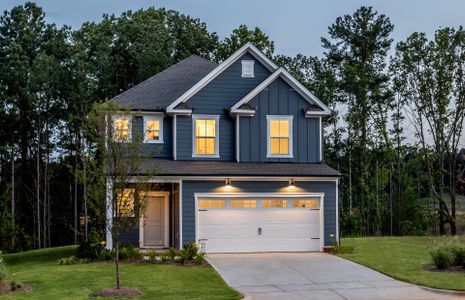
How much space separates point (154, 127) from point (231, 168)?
3.82 metres

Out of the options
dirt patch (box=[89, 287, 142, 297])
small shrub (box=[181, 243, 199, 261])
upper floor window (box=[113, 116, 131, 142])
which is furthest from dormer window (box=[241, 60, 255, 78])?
dirt patch (box=[89, 287, 142, 297])

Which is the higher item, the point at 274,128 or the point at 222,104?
the point at 222,104

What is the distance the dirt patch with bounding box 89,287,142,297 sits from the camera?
13688 millimetres

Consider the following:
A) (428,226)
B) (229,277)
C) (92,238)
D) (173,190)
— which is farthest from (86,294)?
(428,226)

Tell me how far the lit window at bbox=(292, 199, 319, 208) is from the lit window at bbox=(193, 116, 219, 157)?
3718 millimetres

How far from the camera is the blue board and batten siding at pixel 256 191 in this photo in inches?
862

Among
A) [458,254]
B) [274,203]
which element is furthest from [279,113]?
[458,254]

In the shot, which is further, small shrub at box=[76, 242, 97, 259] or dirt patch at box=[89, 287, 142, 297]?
small shrub at box=[76, 242, 97, 259]

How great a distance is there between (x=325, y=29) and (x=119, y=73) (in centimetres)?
1494

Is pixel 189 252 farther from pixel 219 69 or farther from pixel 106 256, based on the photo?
pixel 219 69

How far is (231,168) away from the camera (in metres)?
22.7

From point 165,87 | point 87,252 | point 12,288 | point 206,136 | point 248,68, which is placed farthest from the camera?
point 165,87

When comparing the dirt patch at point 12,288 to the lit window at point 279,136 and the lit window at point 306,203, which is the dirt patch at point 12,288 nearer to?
the lit window at point 306,203

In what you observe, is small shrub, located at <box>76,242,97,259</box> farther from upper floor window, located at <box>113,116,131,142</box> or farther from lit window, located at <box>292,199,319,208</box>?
lit window, located at <box>292,199,319,208</box>
